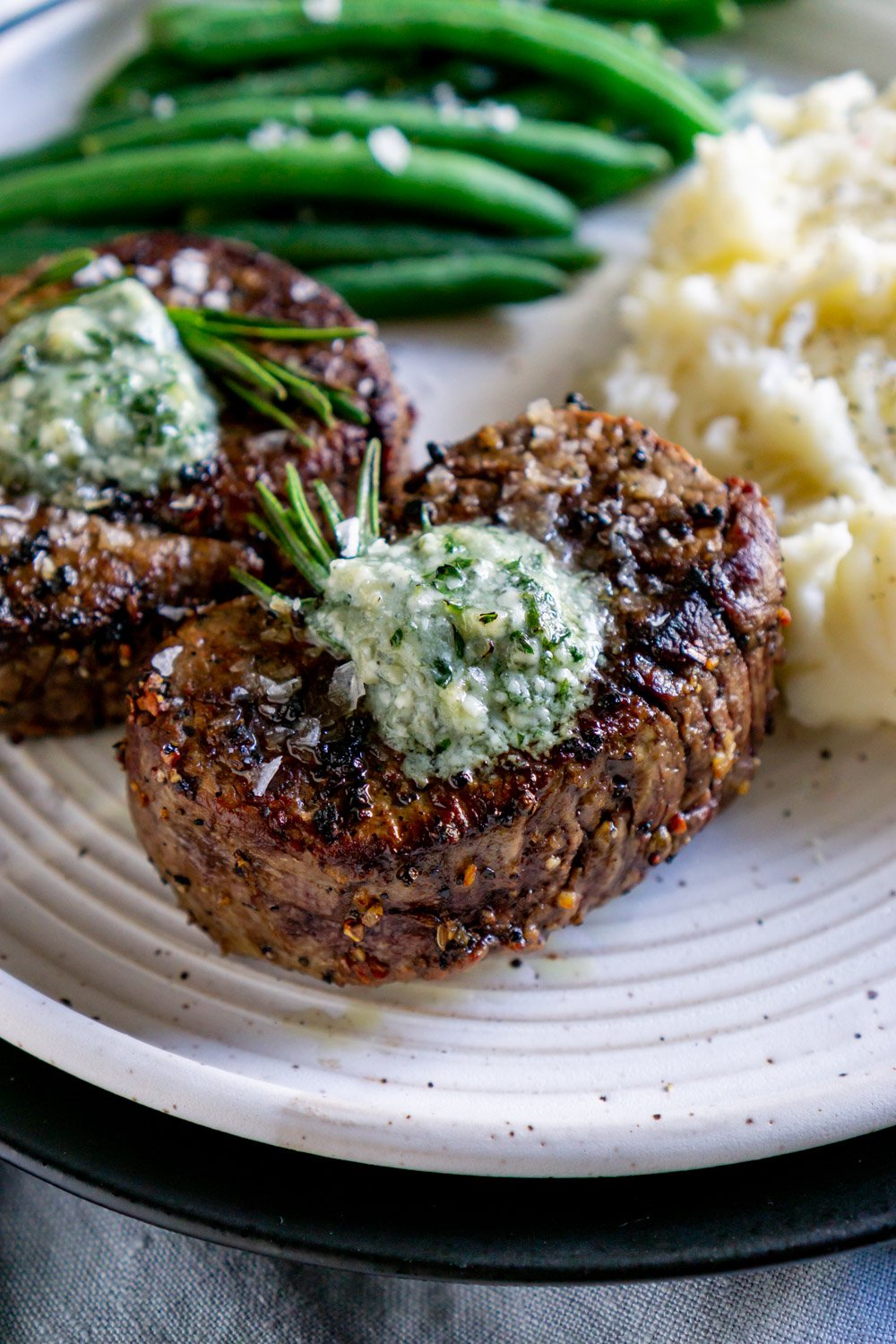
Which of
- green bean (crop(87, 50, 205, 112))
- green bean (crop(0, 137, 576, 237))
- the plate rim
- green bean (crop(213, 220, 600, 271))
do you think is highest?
green bean (crop(87, 50, 205, 112))

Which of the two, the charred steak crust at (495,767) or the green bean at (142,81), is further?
the green bean at (142,81)

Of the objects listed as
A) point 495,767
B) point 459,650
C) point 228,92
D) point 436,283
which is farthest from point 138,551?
point 228,92

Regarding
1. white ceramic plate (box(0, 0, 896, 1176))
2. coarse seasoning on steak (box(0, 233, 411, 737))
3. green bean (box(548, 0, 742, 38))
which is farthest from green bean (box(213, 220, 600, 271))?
white ceramic plate (box(0, 0, 896, 1176))

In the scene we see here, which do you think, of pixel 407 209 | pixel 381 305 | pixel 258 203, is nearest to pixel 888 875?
pixel 381 305

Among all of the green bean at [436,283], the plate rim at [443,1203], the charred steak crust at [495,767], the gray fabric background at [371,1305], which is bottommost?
the gray fabric background at [371,1305]

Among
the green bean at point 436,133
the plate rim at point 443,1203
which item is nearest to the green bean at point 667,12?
the green bean at point 436,133

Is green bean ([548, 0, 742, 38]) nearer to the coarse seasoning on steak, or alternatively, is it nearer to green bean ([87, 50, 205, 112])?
green bean ([87, 50, 205, 112])

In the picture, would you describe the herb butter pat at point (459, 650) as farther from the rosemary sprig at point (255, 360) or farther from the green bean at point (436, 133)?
the green bean at point (436, 133)
